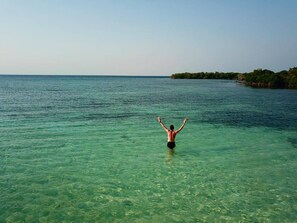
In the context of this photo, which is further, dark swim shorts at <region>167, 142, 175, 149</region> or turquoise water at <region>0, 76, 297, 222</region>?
dark swim shorts at <region>167, 142, 175, 149</region>

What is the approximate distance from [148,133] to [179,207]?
15.7m

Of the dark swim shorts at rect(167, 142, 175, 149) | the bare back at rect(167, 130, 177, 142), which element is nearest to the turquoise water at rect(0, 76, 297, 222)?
the dark swim shorts at rect(167, 142, 175, 149)

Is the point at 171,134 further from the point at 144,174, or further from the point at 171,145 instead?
the point at 144,174

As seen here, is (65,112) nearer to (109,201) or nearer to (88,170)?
(88,170)

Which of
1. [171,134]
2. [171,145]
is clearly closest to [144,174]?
[171,134]

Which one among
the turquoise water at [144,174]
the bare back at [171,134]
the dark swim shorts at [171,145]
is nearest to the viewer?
the turquoise water at [144,174]

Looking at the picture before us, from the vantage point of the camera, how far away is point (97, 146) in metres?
23.2

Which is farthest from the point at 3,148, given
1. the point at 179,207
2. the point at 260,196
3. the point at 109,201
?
the point at 260,196

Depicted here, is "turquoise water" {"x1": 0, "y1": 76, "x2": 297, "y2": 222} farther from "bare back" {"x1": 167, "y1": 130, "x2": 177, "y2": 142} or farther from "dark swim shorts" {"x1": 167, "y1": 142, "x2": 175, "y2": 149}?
"bare back" {"x1": 167, "y1": 130, "x2": 177, "y2": 142}

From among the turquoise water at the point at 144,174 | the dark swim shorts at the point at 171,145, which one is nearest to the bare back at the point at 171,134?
the dark swim shorts at the point at 171,145

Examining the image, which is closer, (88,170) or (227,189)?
(227,189)

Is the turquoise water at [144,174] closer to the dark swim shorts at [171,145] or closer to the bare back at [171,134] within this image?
the dark swim shorts at [171,145]

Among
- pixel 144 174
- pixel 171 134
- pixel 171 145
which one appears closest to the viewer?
pixel 144 174

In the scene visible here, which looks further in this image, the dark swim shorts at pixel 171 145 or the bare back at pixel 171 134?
the dark swim shorts at pixel 171 145
